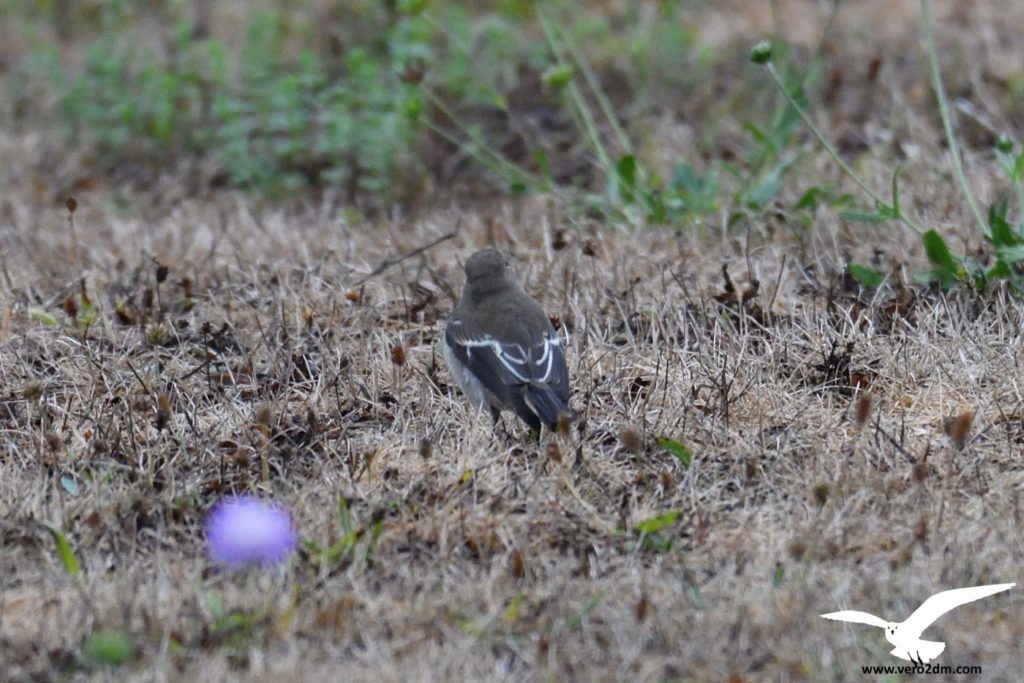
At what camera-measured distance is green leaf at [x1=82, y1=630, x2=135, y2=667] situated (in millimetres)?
3645

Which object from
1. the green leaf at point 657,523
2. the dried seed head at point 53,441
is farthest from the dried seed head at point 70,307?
the green leaf at point 657,523

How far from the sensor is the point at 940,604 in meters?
3.83

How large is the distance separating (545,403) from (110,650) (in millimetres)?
1759

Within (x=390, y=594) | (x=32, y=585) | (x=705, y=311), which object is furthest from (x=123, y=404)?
(x=705, y=311)

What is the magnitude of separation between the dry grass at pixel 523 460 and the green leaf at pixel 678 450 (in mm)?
35

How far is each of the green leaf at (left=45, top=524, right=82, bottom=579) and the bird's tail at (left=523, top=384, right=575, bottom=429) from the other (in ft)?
5.06

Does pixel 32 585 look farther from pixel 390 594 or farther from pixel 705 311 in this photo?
pixel 705 311

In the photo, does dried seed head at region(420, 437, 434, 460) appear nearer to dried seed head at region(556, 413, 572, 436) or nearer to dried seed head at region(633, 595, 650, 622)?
dried seed head at region(556, 413, 572, 436)

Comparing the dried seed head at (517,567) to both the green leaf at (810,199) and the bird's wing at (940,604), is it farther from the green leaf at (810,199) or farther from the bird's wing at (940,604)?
the green leaf at (810,199)

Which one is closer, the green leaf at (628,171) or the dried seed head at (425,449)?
the dried seed head at (425,449)

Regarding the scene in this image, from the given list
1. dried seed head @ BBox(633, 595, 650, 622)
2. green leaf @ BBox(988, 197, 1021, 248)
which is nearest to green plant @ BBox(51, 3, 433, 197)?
green leaf @ BBox(988, 197, 1021, 248)

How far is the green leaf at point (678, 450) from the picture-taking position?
185 inches

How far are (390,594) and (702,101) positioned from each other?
5.32 m

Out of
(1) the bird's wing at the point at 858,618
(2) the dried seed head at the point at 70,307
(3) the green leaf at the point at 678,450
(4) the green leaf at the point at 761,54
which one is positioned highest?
(4) the green leaf at the point at 761,54
